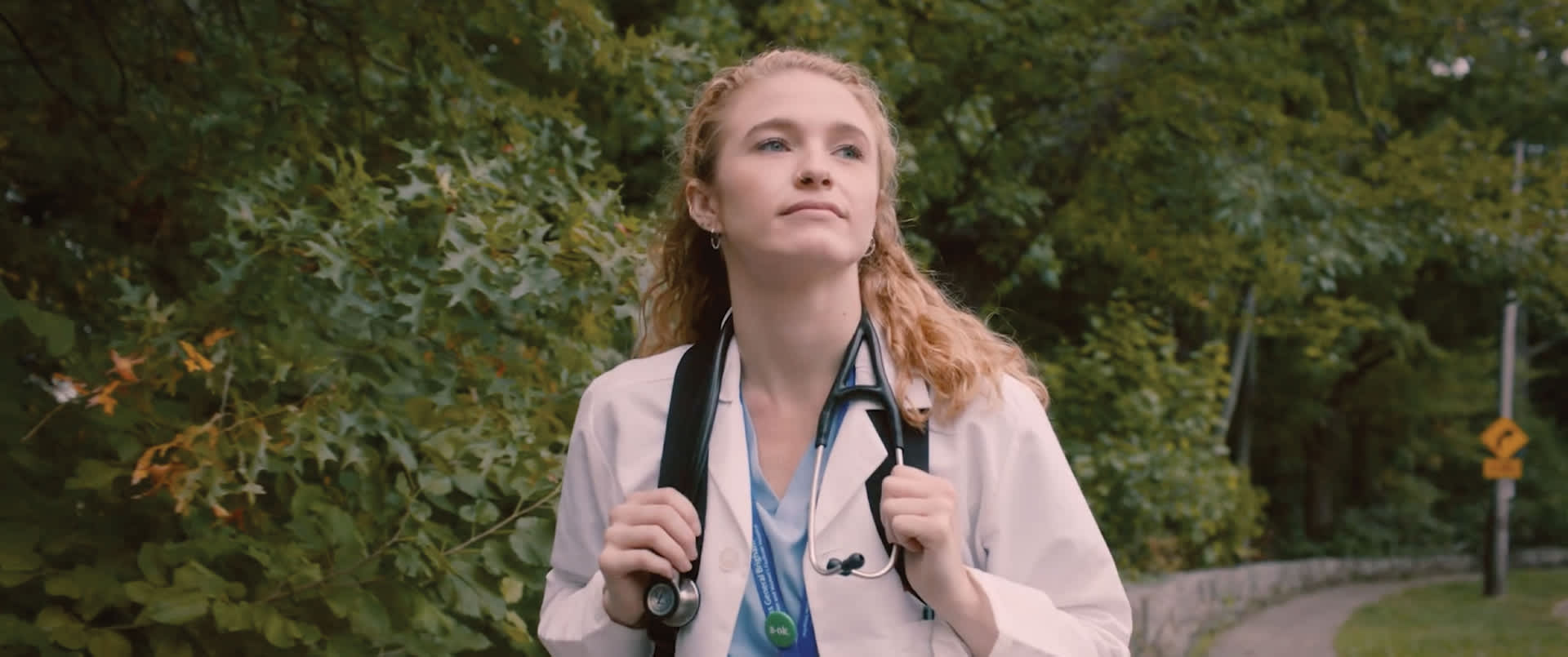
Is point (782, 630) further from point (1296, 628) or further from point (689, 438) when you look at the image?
point (1296, 628)

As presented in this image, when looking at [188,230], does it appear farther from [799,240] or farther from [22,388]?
[799,240]

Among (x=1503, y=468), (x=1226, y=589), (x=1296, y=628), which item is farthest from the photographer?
(x=1503, y=468)

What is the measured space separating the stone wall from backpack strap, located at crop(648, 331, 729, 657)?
4.98m

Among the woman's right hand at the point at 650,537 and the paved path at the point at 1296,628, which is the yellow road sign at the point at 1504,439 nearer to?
the paved path at the point at 1296,628

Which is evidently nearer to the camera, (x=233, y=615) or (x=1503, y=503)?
(x=233, y=615)

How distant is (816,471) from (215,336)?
74.4 inches

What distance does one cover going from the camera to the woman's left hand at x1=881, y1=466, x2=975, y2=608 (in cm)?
146

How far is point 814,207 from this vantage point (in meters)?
1.63

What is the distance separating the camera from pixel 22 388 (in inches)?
131

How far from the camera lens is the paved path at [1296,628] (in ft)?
37.8

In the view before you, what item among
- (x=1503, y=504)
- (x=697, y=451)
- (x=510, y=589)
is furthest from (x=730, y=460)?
(x=1503, y=504)

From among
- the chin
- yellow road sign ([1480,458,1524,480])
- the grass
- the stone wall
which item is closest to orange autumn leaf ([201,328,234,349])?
the chin

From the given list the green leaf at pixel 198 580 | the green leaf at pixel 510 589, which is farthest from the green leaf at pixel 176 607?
the green leaf at pixel 510 589

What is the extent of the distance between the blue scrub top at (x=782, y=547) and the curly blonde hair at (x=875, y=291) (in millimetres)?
139
